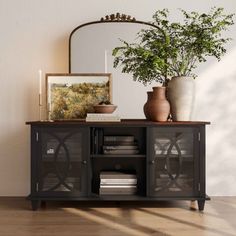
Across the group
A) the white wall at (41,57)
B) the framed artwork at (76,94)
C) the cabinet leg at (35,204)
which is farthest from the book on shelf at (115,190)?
the white wall at (41,57)

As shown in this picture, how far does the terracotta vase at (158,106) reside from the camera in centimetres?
234

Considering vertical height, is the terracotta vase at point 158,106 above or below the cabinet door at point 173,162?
above

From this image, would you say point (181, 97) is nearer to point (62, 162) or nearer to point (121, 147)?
point (121, 147)

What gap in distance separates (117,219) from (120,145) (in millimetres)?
443

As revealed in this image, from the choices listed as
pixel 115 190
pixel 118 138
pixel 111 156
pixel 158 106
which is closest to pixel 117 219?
pixel 115 190

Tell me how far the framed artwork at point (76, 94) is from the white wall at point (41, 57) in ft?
0.51

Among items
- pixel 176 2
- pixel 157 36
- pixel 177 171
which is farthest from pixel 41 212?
pixel 176 2

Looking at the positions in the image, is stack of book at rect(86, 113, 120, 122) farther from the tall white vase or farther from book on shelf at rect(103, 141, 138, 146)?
the tall white vase

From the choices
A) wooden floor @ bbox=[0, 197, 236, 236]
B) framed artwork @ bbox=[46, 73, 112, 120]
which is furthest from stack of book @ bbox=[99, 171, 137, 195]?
framed artwork @ bbox=[46, 73, 112, 120]

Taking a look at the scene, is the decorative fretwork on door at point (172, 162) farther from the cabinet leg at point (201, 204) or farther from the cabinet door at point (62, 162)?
the cabinet door at point (62, 162)

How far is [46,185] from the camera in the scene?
2.36 m

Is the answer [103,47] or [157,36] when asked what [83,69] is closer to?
[103,47]

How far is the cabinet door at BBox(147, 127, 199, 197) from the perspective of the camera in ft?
7.66

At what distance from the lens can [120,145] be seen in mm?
2395
